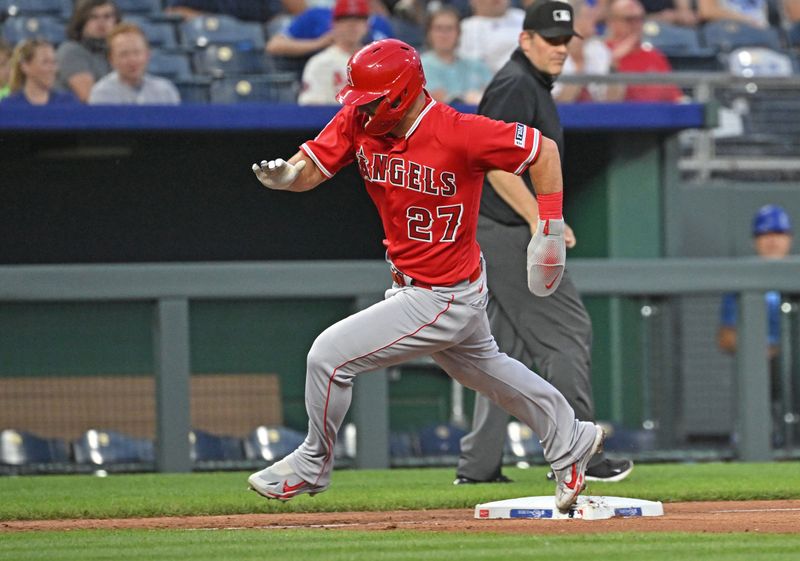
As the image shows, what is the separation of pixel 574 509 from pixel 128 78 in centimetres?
539

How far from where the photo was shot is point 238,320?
928 cm

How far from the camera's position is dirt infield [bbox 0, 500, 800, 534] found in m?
5.31

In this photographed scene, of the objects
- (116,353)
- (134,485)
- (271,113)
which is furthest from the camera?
(271,113)

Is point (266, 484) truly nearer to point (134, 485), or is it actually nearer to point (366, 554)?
point (366, 554)

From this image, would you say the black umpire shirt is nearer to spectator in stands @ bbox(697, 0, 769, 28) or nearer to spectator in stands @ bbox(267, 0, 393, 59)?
spectator in stands @ bbox(267, 0, 393, 59)

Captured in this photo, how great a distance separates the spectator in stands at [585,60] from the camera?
35.4ft

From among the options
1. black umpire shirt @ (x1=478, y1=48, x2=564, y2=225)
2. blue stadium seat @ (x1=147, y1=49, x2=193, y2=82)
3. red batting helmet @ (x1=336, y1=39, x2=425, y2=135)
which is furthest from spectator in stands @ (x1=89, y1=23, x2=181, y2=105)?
red batting helmet @ (x1=336, y1=39, x2=425, y2=135)

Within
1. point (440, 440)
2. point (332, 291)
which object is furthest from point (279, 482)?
point (440, 440)

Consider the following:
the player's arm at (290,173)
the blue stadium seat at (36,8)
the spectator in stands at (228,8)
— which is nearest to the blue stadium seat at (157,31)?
Result: the spectator in stands at (228,8)

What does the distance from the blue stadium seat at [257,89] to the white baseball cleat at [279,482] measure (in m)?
5.13

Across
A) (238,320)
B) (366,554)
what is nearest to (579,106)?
(238,320)

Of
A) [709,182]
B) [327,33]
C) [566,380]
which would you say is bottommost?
[566,380]

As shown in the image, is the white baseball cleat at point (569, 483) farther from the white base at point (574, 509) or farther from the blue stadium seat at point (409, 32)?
the blue stadium seat at point (409, 32)

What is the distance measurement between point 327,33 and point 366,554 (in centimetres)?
668
